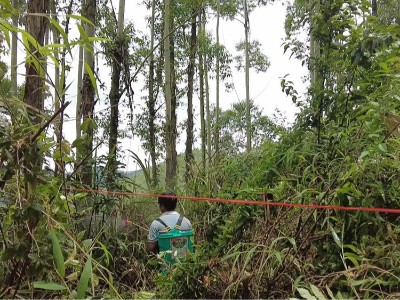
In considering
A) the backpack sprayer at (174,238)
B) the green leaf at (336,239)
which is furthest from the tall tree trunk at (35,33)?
the green leaf at (336,239)

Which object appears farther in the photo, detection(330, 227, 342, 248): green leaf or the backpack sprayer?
the backpack sprayer

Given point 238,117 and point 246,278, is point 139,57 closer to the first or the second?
point 238,117

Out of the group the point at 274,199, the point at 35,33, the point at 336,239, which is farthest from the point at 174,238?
the point at 35,33

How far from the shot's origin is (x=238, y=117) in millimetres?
20641

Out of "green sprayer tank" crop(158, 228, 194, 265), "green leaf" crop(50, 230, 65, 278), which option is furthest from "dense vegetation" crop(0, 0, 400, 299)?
"green sprayer tank" crop(158, 228, 194, 265)

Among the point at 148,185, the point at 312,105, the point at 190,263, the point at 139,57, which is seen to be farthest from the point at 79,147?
the point at 139,57

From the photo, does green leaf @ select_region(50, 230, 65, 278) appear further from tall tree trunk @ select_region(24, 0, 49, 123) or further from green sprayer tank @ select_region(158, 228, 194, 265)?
tall tree trunk @ select_region(24, 0, 49, 123)

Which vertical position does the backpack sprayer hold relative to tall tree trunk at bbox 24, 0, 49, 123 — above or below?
below

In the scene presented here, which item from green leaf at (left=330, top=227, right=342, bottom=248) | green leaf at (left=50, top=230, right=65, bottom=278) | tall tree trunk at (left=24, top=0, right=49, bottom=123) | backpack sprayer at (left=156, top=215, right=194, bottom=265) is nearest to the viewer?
green leaf at (left=50, top=230, right=65, bottom=278)

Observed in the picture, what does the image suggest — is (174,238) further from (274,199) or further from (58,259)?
(58,259)

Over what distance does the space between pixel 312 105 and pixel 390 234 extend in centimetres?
100

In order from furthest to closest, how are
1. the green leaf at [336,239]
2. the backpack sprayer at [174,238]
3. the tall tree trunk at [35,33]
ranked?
the tall tree trunk at [35,33] < the backpack sprayer at [174,238] < the green leaf at [336,239]

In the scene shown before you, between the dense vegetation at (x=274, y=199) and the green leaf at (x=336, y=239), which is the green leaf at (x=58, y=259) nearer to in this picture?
the dense vegetation at (x=274, y=199)

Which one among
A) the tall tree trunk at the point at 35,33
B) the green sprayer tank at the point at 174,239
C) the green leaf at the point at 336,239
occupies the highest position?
the tall tree trunk at the point at 35,33
